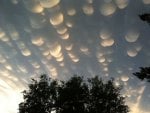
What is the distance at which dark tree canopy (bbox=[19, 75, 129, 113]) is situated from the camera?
7394 cm

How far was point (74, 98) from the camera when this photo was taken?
7469cm

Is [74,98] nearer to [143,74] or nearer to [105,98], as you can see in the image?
[105,98]

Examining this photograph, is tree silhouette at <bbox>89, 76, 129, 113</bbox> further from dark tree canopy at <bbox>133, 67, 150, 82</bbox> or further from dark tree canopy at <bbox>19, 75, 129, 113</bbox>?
dark tree canopy at <bbox>133, 67, 150, 82</bbox>

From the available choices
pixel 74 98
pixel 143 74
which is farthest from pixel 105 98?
pixel 143 74

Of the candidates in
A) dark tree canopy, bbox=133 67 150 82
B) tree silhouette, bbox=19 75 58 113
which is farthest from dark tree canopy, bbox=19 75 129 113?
dark tree canopy, bbox=133 67 150 82

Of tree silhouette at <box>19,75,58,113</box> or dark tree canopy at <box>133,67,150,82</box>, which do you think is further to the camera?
tree silhouette at <box>19,75,58,113</box>

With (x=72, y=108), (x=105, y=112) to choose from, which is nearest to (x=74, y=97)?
(x=72, y=108)

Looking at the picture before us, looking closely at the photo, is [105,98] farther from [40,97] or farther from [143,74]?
[143,74]

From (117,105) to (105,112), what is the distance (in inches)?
149

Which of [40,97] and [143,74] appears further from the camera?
[40,97]

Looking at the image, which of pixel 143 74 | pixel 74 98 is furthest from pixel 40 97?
pixel 143 74

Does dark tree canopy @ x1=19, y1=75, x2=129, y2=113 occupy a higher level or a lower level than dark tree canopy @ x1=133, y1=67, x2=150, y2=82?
higher

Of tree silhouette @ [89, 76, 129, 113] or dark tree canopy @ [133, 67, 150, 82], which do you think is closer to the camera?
dark tree canopy @ [133, 67, 150, 82]

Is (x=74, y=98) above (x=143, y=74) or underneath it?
above
